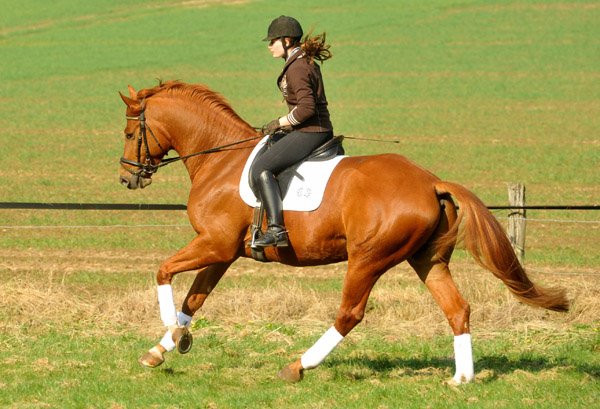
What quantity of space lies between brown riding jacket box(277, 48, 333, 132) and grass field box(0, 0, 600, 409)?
2.25 metres

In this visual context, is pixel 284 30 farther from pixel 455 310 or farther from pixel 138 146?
pixel 455 310

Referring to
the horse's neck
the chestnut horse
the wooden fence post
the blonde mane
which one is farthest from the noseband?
the wooden fence post

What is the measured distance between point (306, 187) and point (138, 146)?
72.6 inches

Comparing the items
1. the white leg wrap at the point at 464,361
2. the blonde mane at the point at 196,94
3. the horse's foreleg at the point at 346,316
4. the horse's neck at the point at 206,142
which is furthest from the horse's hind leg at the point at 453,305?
the blonde mane at the point at 196,94

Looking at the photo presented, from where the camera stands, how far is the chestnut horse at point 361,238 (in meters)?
6.77

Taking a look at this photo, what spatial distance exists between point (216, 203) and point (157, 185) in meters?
13.5

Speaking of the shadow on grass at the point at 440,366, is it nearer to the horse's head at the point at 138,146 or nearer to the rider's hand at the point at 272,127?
the rider's hand at the point at 272,127

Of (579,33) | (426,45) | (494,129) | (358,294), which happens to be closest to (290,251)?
(358,294)

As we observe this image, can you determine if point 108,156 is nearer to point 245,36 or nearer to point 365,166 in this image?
point 365,166

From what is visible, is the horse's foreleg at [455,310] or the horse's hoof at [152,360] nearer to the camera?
the horse's foreleg at [455,310]

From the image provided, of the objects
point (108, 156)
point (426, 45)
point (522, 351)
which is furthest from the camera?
point (426, 45)

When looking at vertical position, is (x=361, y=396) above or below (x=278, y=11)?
below

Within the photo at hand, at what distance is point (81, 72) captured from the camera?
41.9 meters

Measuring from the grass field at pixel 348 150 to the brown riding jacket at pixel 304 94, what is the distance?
225 cm
